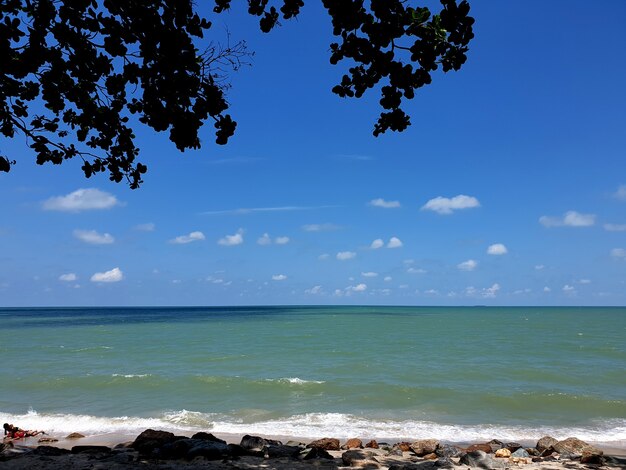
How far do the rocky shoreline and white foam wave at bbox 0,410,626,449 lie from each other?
196cm

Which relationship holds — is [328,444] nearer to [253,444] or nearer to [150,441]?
[253,444]

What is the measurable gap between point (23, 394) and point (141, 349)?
19.0m

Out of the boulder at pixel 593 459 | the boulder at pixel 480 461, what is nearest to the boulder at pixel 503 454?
the boulder at pixel 480 461

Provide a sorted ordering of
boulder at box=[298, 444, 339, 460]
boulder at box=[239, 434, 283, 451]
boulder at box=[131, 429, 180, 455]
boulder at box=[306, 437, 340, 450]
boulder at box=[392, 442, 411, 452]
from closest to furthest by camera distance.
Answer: boulder at box=[298, 444, 339, 460] → boulder at box=[131, 429, 180, 455] → boulder at box=[239, 434, 283, 451] → boulder at box=[306, 437, 340, 450] → boulder at box=[392, 442, 411, 452]

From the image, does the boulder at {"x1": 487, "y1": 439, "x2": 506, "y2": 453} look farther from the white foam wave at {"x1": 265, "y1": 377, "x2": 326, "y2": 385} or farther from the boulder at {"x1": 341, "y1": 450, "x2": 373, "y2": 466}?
the white foam wave at {"x1": 265, "y1": 377, "x2": 326, "y2": 385}

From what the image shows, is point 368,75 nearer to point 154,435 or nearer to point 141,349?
point 154,435

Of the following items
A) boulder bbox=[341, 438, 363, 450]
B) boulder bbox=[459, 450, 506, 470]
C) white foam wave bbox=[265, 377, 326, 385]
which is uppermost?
boulder bbox=[459, 450, 506, 470]

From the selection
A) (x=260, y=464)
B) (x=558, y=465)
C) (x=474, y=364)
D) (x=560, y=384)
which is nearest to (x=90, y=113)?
(x=260, y=464)

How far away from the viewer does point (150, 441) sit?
1032 cm

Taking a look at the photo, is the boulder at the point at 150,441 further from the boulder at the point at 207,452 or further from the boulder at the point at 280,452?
the boulder at the point at 280,452

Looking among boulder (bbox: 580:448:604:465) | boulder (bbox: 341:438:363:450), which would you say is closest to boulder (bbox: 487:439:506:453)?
boulder (bbox: 580:448:604:465)

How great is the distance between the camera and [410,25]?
5.74 m

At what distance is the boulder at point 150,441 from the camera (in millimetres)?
9828

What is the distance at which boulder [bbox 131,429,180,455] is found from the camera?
32.2ft
